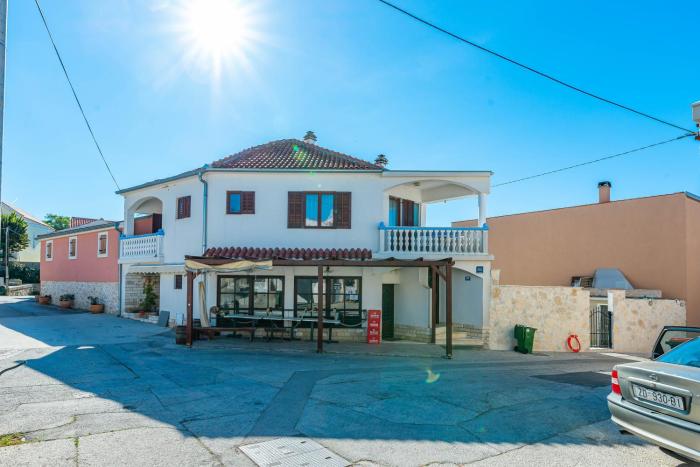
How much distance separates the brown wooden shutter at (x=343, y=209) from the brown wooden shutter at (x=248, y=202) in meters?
2.84

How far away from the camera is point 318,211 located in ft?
52.4

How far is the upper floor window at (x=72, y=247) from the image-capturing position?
25.5 metres

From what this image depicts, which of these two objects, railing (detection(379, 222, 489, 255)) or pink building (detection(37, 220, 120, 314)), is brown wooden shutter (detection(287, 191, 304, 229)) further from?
pink building (detection(37, 220, 120, 314))

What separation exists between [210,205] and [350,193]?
4.89 m

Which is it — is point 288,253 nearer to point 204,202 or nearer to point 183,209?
point 204,202

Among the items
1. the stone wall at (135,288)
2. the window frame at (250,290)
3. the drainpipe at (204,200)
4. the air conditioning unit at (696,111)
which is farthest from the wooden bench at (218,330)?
the air conditioning unit at (696,111)

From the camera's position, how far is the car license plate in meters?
4.94

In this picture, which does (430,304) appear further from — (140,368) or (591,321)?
(140,368)

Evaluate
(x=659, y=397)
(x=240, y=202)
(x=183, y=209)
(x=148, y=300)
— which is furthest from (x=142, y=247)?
(x=659, y=397)

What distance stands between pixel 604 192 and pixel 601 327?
28.3 feet

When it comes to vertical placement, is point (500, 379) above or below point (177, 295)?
below

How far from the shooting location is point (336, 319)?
15.0 metres

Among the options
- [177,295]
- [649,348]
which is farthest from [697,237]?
[177,295]

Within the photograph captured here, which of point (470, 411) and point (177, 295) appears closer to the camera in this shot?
point (470, 411)
